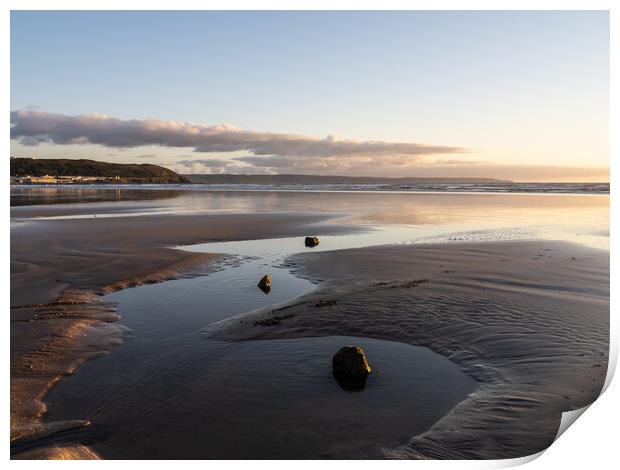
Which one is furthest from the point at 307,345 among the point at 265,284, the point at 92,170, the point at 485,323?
the point at 92,170

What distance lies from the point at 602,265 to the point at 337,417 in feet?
37.6

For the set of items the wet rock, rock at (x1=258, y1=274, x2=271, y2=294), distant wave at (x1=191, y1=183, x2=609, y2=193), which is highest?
distant wave at (x1=191, y1=183, x2=609, y2=193)

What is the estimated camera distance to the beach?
5066mm

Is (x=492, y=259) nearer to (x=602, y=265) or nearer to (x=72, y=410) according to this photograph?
(x=602, y=265)

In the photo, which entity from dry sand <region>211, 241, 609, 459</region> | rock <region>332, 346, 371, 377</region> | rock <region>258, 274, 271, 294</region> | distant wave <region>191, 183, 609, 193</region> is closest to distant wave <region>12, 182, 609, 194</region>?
distant wave <region>191, 183, 609, 193</region>

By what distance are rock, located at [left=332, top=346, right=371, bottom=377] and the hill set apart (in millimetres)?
145313

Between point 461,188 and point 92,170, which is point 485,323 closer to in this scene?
point 461,188

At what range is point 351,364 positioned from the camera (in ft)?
21.0

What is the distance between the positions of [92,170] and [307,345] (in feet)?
562

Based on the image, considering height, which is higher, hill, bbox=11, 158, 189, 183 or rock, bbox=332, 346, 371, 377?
hill, bbox=11, 158, 189, 183

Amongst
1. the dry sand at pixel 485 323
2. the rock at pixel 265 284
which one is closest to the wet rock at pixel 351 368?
the dry sand at pixel 485 323

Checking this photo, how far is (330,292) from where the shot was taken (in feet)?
35.9

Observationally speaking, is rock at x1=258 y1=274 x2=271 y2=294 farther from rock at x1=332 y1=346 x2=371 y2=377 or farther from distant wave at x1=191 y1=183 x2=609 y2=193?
distant wave at x1=191 y1=183 x2=609 y2=193

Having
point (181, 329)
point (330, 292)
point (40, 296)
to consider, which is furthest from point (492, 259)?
point (40, 296)
